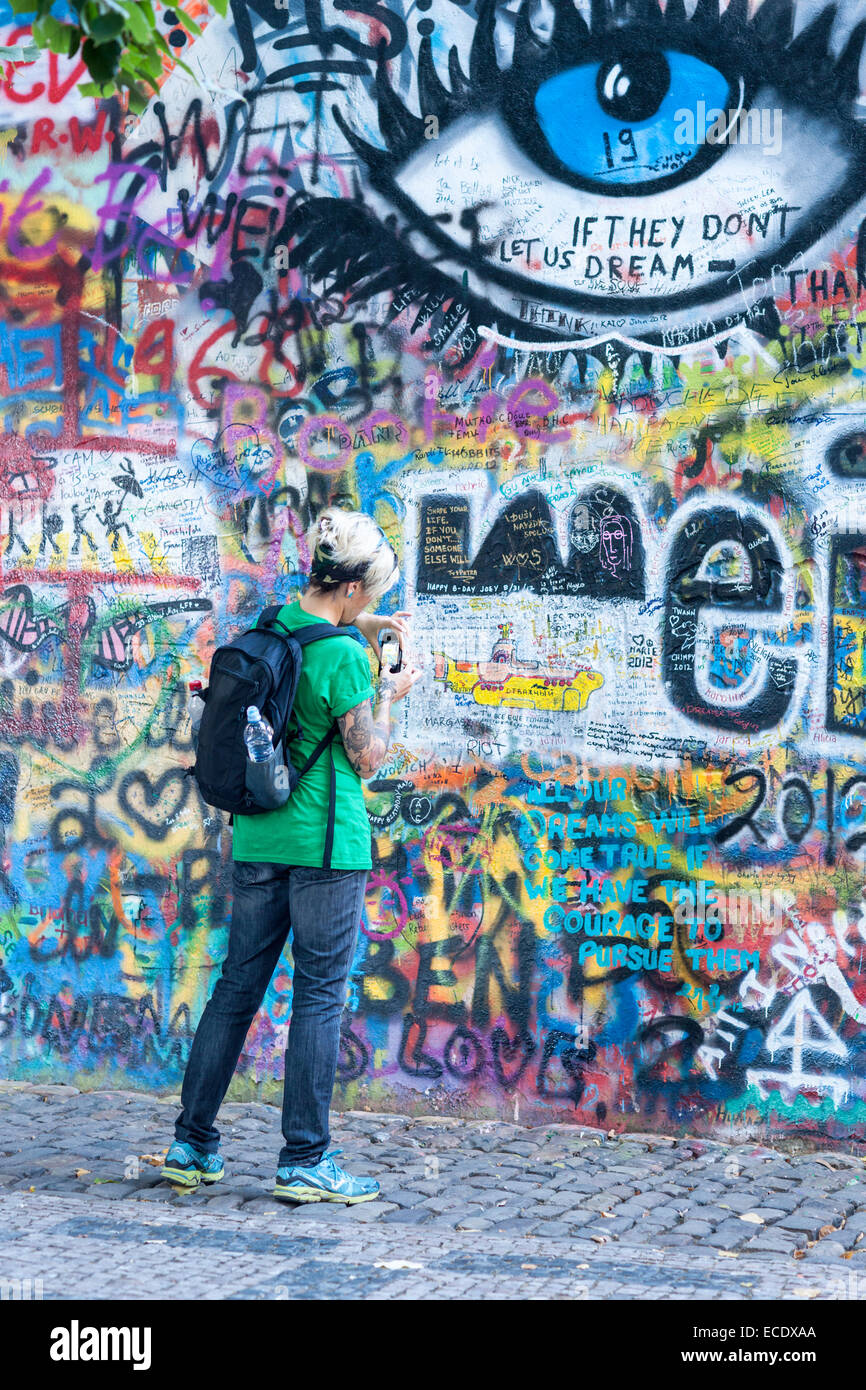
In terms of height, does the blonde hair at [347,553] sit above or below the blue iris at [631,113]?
below

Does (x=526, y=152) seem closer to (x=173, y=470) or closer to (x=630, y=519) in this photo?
(x=630, y=519)

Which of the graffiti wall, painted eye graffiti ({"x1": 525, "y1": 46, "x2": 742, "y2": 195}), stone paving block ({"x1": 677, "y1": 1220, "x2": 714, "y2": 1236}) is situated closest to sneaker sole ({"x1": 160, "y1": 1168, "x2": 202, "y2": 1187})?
the graffiti wall

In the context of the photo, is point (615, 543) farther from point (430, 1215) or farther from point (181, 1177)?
point (181, 1177)

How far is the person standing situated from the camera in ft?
15.2

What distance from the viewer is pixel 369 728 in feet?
15.2

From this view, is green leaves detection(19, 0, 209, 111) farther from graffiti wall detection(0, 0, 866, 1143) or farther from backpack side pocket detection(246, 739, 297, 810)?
backpack side pocket detection(246, 739, 297, 810)

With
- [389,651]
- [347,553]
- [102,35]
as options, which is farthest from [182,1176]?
[102,35]

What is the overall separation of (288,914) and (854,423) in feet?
8.17

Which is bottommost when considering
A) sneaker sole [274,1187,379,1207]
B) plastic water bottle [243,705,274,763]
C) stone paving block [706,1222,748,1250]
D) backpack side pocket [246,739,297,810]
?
stone paving block [706,1222,748,1250]

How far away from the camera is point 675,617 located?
215 inches

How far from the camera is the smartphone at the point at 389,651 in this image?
4.90 m

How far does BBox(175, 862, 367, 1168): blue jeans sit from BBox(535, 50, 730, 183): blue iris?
105 inches

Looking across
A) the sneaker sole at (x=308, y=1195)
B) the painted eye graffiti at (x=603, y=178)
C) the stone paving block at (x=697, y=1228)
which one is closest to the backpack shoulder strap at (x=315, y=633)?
the painted eye graffiti at (x=603, y=178)

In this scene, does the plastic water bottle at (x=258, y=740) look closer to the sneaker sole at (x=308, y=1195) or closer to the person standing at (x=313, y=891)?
the person standing at (x=313, y=891)
